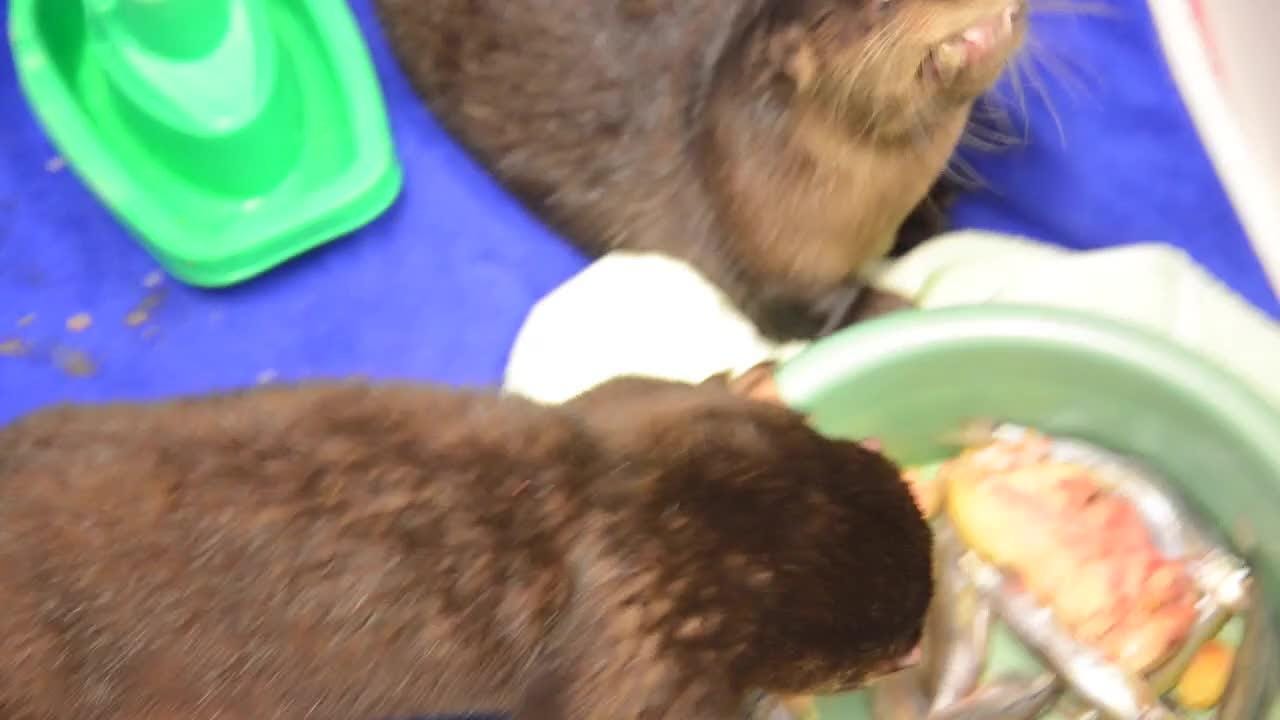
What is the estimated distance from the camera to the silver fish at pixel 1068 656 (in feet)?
3.33

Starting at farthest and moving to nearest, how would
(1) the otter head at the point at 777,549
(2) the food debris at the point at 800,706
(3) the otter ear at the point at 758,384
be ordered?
(3) the otter ear at the point at 758,384 < (2) the food debris at the point at 800,706 < (1) the otter head at the point at 777,549

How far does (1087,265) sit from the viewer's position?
1.19 m

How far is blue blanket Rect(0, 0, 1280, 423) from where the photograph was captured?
4.13 feet

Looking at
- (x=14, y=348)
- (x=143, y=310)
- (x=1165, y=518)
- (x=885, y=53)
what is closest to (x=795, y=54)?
(x=885, y=53)

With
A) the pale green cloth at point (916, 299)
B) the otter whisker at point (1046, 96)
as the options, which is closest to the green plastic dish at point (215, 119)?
the pale green cloth at point (916, 299)

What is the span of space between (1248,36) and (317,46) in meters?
0.89

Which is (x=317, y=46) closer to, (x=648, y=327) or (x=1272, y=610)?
(x=648, y=327)

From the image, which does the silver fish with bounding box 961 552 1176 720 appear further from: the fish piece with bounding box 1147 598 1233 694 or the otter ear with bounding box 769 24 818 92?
the otter ear with bounding box 769 24 818 92

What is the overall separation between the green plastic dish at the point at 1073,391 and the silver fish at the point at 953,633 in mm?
65

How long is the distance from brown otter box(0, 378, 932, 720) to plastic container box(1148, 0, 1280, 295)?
1.68ft

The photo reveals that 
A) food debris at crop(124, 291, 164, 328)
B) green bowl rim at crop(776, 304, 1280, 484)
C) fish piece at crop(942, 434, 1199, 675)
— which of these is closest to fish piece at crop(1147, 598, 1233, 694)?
fish piece at crop(942, 434, 1199, 675)

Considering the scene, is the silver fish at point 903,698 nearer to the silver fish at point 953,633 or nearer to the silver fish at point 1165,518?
the silver fish at point 953,633

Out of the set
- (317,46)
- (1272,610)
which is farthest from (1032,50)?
(317,46)

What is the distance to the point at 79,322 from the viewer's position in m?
1.36
